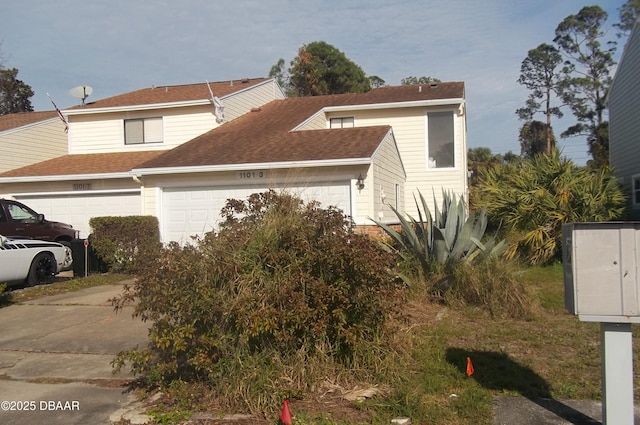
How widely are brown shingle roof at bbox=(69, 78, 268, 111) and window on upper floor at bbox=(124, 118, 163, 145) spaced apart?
657 mm

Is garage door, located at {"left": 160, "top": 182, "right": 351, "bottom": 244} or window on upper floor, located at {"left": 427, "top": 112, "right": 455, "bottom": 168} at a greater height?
window on upper floor, located at {"left": 427, "top": 112, "right": 455, "bottom": 168}

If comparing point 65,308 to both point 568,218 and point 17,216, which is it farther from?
point 568,218

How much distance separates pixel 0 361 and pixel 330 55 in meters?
36.3

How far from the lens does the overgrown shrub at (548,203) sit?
1245 cm

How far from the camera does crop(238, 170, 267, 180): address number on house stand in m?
13.2

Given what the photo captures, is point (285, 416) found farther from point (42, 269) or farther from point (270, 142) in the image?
point (270, 142)

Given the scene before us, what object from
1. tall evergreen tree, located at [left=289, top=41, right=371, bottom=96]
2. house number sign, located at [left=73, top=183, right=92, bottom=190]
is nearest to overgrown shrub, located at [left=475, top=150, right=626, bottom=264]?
house number sign, located at [left=73, top=183, right=92, bottom=190]

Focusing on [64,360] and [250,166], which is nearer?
[64,360]

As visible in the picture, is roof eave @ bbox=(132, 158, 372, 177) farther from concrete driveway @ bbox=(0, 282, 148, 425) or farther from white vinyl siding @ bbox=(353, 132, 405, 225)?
concrete driveway @ bbox=(0, 282, 148, 425)

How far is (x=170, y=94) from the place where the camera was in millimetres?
21000

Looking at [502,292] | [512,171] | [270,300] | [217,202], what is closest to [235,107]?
[217,202]

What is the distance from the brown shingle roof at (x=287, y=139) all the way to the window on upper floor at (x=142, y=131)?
261 cm

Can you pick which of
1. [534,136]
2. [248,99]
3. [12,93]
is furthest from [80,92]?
[534,136]

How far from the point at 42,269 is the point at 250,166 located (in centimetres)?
520
